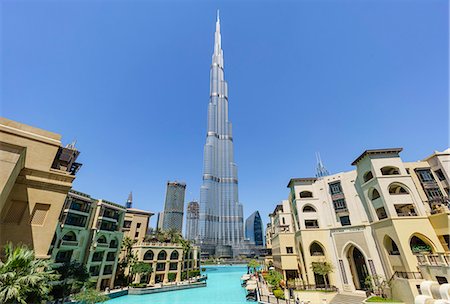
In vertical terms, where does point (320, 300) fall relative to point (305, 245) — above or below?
below

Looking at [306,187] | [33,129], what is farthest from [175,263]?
[33,129]

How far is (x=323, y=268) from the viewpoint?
2858 centimetres

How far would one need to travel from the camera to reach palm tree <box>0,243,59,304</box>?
26.9ft

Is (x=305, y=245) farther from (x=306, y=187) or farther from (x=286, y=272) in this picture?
(x=306, y=187)

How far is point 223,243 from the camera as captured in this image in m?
160

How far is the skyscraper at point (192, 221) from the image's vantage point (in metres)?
175

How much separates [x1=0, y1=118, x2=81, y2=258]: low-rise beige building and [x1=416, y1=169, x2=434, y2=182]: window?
4067 centimetres

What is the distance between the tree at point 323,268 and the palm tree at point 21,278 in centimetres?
3143

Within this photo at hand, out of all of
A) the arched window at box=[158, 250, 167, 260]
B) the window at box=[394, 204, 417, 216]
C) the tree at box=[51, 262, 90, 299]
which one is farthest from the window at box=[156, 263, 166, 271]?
the window at box=[394, 204, 417, 216]

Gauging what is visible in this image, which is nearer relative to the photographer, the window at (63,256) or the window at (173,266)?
the window at (63,256)

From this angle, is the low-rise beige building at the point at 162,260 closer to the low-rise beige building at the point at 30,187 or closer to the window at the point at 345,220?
the low-rise beige building at the point at 30,187

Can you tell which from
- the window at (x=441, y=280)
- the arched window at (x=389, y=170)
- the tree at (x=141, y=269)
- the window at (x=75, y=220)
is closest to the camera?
the window at (x=441, y=280)

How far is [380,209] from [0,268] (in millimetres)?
37473

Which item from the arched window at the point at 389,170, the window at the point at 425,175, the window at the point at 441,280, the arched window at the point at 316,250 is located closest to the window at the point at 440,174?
the window at the point at 425,175
